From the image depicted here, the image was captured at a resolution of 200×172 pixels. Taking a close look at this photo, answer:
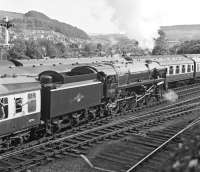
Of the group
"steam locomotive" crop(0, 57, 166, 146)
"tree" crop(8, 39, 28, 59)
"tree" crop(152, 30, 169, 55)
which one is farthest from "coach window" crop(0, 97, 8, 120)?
"tree" crop(8, 39, 28, 59)

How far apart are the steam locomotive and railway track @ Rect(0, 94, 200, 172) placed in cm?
86

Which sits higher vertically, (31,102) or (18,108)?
(31,102)

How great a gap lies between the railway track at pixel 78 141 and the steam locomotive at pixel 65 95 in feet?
2.81

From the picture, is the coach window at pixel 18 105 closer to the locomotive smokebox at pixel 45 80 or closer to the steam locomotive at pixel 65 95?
the steam locomotive at pixel 65 95

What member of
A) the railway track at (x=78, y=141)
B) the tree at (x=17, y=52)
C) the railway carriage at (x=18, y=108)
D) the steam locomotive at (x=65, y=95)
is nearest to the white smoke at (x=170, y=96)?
the steam locomotive at (x=65, y=95)

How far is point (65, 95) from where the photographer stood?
47.5ft

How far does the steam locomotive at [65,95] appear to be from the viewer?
11894 millimetres

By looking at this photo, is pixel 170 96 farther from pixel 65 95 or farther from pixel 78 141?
pixel 78 141

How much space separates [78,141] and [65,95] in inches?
85.3

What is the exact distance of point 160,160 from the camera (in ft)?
37.6

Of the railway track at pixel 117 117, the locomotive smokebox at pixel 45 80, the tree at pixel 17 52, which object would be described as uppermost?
the tree at pixel 17 52

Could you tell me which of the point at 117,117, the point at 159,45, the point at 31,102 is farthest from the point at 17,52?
the point at 31,102

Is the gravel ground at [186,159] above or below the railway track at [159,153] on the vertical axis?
above

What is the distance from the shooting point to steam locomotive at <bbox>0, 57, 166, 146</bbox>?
468 inches
